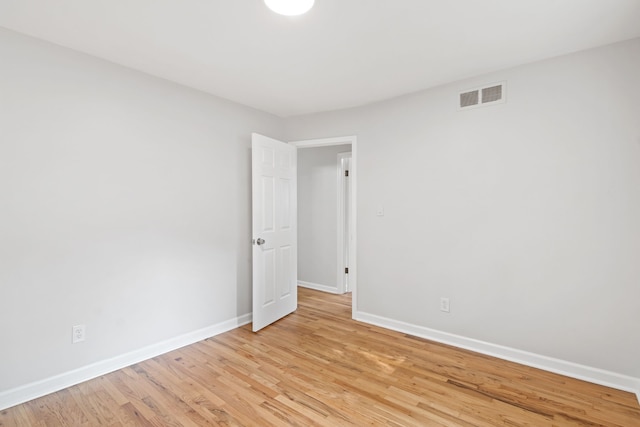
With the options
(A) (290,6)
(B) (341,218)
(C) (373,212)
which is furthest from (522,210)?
(B) (341,218)

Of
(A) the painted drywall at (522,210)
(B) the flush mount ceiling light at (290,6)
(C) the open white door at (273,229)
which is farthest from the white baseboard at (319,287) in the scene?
(B) the flush mount ceiling light at (290,6)

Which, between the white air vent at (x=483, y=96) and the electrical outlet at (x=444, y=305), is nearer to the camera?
the white air vent at (x=483, y=96)

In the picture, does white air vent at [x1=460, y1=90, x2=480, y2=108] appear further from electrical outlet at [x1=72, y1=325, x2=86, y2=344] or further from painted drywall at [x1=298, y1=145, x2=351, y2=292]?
electrical outlet at [x1=72, y1=325, x2=86, y2=344]

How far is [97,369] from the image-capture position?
7.87 ft

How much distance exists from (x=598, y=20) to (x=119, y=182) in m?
3.54

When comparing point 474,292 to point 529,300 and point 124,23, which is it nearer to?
point 529,300

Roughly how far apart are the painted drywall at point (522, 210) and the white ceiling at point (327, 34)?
347 millimetres

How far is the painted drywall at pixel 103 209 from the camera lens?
2076mm

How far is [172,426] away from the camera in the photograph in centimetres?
186

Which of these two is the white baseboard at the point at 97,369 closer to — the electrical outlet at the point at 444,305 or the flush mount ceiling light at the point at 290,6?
the electrical outlet at the point at 444,305

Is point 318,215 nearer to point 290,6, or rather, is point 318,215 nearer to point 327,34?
point 327,34

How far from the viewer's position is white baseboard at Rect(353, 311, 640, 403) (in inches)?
87.7

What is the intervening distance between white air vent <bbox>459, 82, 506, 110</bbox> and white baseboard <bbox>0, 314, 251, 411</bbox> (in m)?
3.22

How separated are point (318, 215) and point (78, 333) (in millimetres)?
3257
